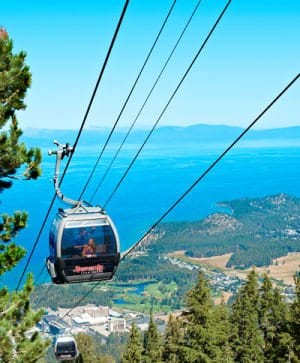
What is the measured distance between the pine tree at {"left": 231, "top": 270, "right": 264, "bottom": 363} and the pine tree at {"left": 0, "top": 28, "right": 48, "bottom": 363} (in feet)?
54.8

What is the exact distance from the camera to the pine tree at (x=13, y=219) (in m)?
8.94

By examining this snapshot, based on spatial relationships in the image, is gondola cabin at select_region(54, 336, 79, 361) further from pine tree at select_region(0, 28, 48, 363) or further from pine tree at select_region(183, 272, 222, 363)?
pine tree at select_region(0, 28, 48, 363)

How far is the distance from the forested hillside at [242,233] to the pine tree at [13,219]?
126 meters

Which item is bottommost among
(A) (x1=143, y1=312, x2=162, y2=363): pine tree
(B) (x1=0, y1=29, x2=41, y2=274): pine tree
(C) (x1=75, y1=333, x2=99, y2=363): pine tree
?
(C) (x1=75, y1=333, x2=99, y2=363): pine tree

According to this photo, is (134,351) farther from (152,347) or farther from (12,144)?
(12,144)

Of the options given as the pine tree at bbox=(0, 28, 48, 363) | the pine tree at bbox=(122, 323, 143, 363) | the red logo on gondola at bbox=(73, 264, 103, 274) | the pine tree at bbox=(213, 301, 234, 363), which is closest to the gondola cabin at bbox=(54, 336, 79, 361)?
the pine tree at bbox=(213, 301, 234, 363)

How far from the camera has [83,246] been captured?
31.4 ft

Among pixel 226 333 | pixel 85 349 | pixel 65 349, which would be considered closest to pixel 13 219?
pixel 65 349

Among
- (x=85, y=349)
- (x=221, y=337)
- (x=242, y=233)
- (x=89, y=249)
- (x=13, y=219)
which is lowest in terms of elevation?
(x=242, y=233)

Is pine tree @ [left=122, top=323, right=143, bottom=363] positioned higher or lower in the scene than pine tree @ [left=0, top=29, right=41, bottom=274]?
lower

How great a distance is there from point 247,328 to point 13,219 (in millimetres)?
17567

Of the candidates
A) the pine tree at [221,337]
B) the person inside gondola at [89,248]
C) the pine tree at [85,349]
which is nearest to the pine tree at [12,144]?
the person inside gondola at [89,248]

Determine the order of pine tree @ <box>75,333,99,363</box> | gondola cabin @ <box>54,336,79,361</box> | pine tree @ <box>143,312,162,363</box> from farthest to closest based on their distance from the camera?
pine tree @ <box>75,333,99,363</box> < pine tree @ <box>143,312,162,363</box> < gondola cabin @ <box>54,336,79,361</box>

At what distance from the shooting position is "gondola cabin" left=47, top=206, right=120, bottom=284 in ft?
30.5
